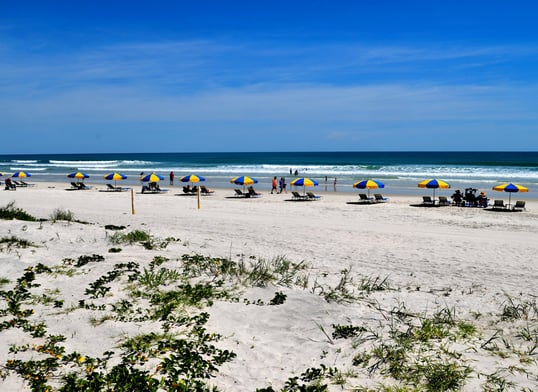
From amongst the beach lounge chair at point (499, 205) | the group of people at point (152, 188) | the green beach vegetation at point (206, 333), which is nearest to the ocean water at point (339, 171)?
the group of people at point (152, 188)

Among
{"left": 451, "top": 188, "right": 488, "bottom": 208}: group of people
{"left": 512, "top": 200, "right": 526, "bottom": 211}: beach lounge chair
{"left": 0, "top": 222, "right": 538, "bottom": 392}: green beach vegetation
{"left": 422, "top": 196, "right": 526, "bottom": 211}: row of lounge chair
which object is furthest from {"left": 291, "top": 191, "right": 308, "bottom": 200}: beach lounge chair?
{"left": 0, "top": 222, "right": 538, "bottom": 392}: green beach vegetation

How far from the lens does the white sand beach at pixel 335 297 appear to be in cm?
464

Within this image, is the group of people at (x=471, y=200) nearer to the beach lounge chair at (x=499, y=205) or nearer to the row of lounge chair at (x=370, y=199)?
the beach lounge chair at (x=499, y=205)

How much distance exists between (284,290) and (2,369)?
150 inches

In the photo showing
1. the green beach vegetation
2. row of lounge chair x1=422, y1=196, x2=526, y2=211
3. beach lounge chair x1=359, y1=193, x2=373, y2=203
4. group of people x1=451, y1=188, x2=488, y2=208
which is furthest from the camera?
beach lounge chair x1=359, y1=193, x2=373, y2=203

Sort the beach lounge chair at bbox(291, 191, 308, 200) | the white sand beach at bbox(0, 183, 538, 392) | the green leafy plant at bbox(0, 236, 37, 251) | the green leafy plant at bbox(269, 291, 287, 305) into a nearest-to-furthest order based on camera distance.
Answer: the white sand beach at bbox(0, 183, 538, 392)
the green leafy plant at bbox(269, 291, 287, 305)
the green leafy plant at bbox(0, 236, 37, 251)
the beach lounge chair at bbox(291, 191, 308, 200)

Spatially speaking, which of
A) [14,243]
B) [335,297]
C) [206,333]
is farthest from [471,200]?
[14,243]

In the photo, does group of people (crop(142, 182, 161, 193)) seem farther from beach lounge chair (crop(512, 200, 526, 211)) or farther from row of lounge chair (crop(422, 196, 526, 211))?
beach lounge chair (crop(512, 200, 526, 211))

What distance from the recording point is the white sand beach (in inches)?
183

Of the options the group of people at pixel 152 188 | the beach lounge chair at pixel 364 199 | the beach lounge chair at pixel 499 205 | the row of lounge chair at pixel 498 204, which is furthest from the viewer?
the group of people at pixel 152 188

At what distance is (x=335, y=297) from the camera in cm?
650

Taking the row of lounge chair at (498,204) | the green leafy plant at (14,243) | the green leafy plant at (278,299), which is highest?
the green leafy plant at (14,243)

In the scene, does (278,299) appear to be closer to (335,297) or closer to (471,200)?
(335,297)

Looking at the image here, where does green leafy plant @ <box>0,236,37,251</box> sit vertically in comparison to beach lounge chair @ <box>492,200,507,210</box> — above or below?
above
